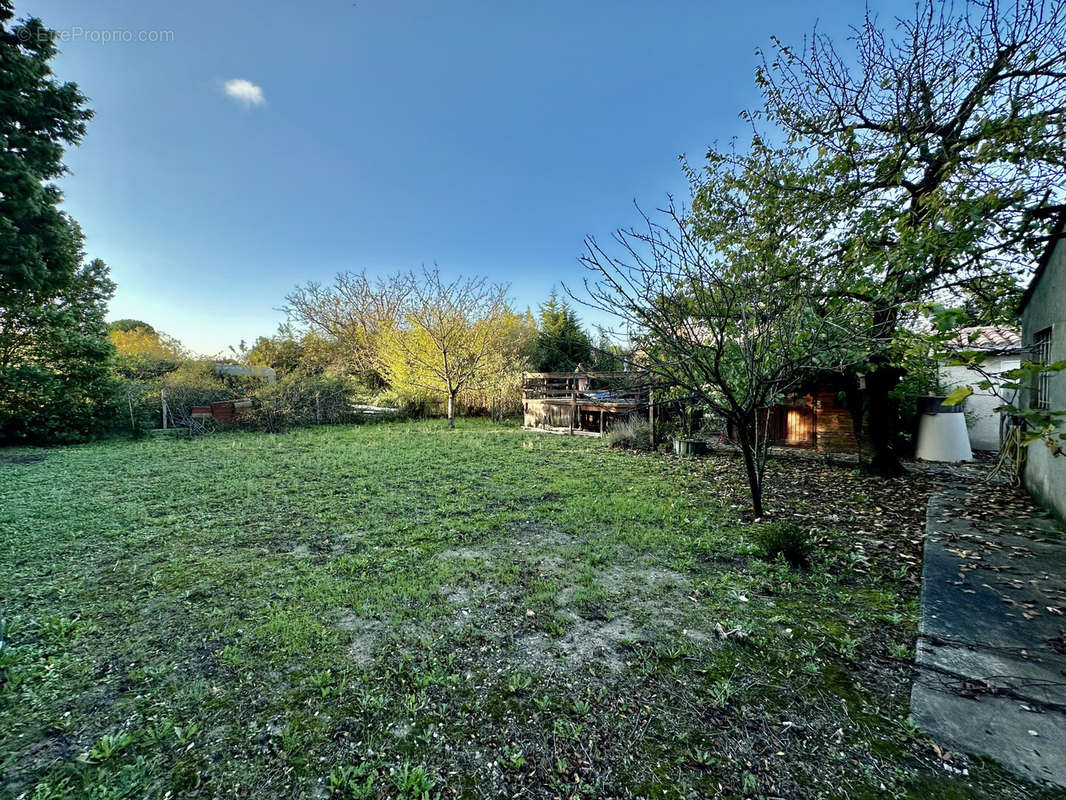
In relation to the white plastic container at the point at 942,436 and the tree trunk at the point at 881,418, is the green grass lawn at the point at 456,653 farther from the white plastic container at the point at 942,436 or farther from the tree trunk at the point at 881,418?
the white plastic container at the point at 942,436

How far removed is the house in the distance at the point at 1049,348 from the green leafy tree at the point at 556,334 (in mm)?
11787

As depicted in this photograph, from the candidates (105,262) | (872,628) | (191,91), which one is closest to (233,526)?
(872,628)

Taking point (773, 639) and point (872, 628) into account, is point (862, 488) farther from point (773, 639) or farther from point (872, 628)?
point (773, 639)

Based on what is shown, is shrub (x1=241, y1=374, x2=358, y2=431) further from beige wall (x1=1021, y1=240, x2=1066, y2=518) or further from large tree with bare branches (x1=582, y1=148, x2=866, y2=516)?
beige wall (x1=1021, y1=240, x2=1066, y2=518)

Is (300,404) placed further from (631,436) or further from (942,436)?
(942,436)

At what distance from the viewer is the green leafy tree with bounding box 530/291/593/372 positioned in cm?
1677

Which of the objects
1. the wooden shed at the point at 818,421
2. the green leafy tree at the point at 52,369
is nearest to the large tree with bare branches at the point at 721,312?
the wooden shed at the point at 818,421

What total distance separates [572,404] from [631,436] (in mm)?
2780

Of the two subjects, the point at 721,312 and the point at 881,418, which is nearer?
the point at 721,312

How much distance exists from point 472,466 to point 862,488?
6.14 metres

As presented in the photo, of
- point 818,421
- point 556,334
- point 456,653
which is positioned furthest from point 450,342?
point 456,653

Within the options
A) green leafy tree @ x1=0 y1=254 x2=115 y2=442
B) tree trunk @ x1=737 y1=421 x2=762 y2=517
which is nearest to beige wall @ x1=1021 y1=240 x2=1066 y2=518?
tree trunk @ x1=737 y1=421 x2=762 y2=517

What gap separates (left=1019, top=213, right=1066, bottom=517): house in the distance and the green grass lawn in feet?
3.98

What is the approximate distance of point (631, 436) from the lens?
9.37 meters
